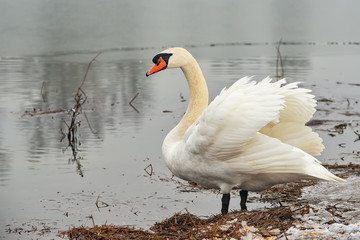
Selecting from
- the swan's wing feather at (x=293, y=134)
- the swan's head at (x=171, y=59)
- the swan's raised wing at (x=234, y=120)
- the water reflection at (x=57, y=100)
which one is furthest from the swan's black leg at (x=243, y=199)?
the water reflection at (x=57, y=100)

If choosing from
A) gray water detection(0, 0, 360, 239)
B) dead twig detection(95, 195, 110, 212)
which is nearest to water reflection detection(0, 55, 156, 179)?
gray water detection(0, 0, 360, 239)

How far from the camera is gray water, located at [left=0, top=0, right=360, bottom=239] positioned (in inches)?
294

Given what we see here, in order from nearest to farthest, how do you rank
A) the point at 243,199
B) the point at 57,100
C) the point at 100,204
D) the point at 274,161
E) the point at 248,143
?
the point at 274,161
the point at 248,143
the point at 243,199
the point at 100,204
the point at 57,100

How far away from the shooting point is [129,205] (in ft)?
23.9

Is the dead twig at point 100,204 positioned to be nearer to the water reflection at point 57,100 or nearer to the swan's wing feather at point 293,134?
the swan's wing feather at point 293,134

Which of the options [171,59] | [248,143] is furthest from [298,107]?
[171,59]

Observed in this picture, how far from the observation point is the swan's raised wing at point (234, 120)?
5.54 m

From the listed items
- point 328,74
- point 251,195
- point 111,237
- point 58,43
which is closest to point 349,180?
point 251,195

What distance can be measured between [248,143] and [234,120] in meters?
0.47

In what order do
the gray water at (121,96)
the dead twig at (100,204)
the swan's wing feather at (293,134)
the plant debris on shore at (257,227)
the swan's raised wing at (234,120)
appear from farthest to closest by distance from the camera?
1. the gray water at (121,96)
2. the dead twig at (100,204)
3. the swan's wing feather at (293,134)
4. the swan's raised wing at (234,120)
5. the plant debris on shore at (257,227)

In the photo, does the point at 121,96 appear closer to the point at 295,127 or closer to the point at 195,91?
the point at 195,91

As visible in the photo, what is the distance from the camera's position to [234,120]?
560cm

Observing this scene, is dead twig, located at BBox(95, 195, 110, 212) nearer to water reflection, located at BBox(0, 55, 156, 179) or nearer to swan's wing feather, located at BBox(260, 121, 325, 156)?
swan's wing feather, located at BBox(260, 121, 325, 156)

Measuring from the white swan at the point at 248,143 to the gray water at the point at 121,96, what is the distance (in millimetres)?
839
